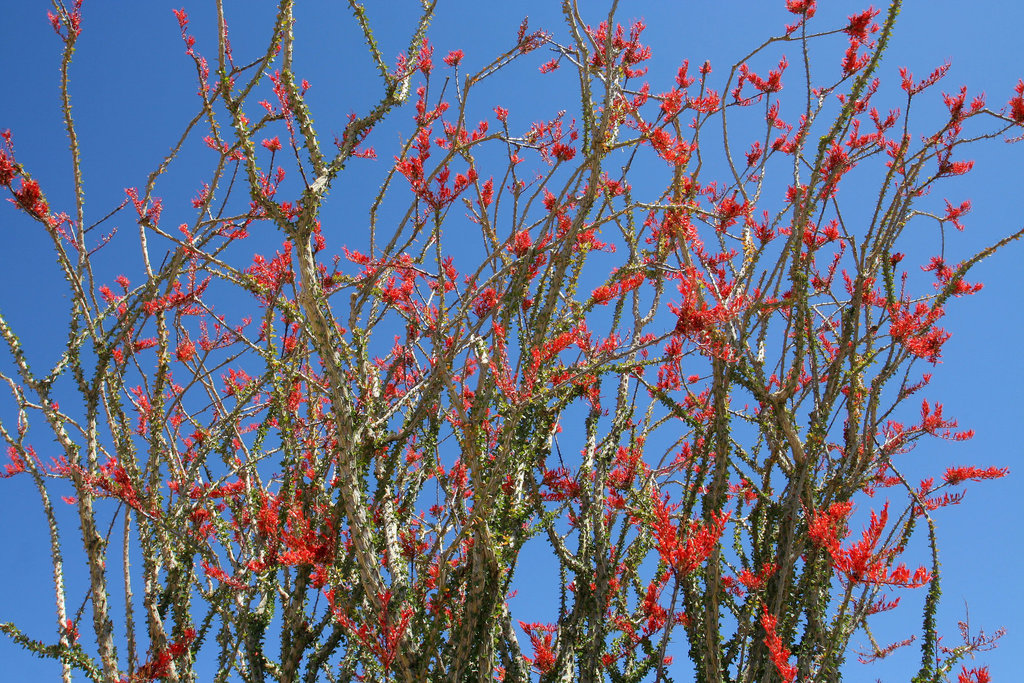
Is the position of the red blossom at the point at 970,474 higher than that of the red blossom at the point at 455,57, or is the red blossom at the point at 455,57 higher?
the red blossom at the point at 455,57

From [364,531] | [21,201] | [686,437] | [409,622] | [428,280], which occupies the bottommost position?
[409,622]

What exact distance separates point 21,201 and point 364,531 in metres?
2.27

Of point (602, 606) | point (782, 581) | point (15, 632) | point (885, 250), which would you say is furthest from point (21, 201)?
point (885, 250)

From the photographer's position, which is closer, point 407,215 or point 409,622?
point 409,622

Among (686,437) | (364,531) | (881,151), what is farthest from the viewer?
(686,437)

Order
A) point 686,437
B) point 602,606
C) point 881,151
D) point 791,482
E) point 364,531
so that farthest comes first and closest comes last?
point 686,437 → point 881,151 → point 602,606 → point 791,482 → point 364,531

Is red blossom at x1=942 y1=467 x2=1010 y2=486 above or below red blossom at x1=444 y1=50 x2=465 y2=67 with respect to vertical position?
below

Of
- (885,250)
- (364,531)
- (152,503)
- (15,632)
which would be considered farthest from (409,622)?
(885,250)

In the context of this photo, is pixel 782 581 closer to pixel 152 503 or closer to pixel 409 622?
pixel 409 622

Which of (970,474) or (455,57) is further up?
(455,57)

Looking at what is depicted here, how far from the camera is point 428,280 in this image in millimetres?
4516

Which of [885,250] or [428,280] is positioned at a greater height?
[428,280]

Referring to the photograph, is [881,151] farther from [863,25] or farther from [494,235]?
[494,235]

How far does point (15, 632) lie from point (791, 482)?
13.0 ft
